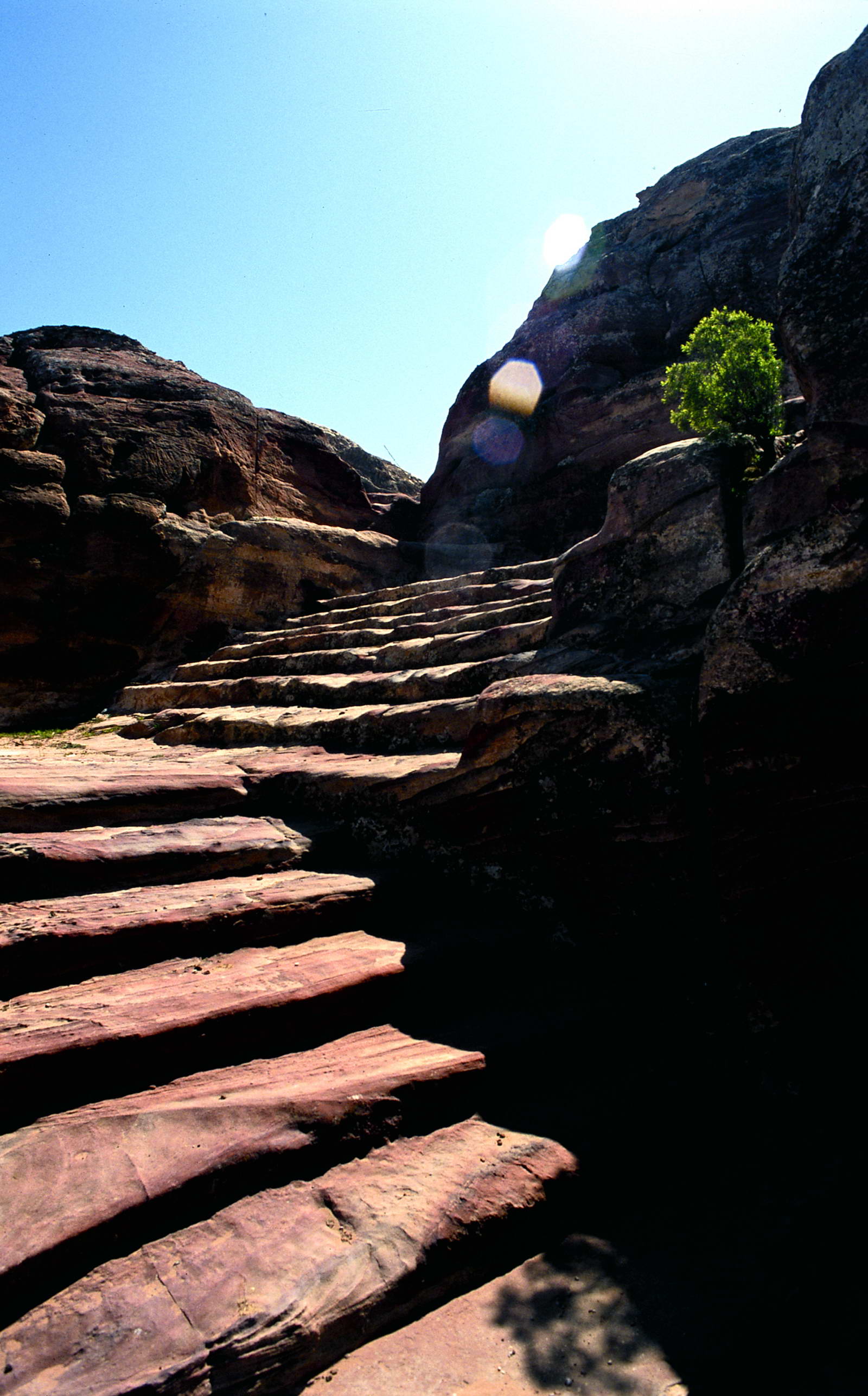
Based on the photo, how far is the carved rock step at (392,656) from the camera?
5.65 metres

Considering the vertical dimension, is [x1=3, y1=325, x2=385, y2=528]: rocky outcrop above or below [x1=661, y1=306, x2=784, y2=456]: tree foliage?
above

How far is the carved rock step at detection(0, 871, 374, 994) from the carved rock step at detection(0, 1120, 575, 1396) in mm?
1059

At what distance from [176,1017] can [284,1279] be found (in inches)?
35.0

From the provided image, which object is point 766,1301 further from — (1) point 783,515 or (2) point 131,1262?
(1) point 783,515

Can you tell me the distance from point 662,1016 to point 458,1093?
1.00 meters

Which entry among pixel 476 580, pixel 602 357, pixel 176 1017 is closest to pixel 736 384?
pixel 176 1017

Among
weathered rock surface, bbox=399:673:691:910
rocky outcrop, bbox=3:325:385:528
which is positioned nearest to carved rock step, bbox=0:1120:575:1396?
weathered rock surface, bbox=399:673:691:910

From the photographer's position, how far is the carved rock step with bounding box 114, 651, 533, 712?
17.2 feet

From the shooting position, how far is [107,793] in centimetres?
370

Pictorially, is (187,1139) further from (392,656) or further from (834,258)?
(834,258)

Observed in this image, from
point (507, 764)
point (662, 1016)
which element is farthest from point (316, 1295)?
point (507, 764)

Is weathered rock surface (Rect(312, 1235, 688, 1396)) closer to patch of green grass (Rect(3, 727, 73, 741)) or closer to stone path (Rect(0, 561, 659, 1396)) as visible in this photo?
stone path (Rect(0, 561, 659, 1396))

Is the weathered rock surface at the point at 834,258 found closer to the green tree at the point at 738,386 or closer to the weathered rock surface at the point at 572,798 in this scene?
the green tree at the point at 738,386

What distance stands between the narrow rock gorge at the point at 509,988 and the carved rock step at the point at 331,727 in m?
0.04
